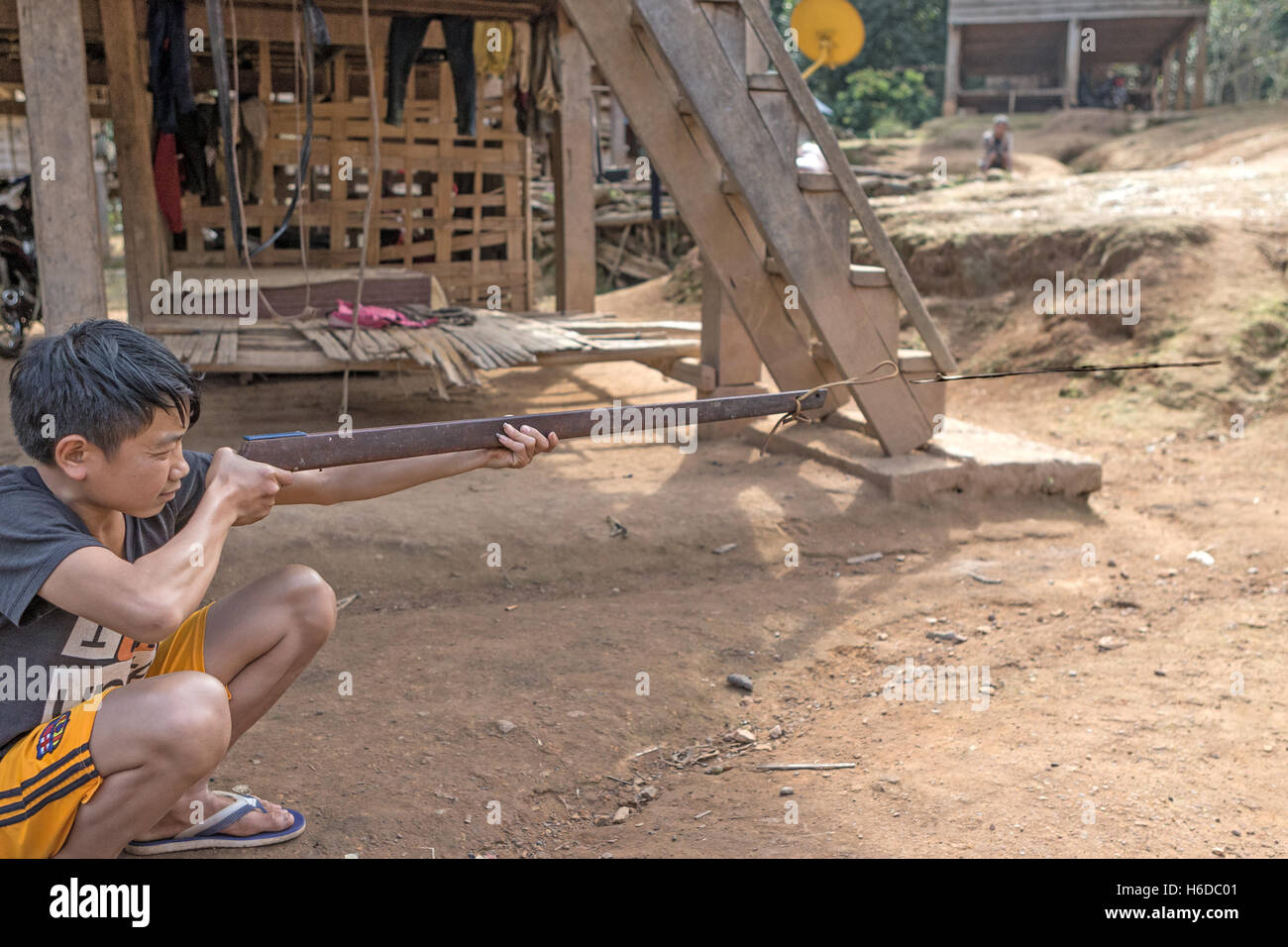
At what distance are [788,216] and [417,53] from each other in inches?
166

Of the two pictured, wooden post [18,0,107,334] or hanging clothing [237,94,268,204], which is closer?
wooden post [18,0,107,334]

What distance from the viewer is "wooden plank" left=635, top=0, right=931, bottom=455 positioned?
4711mm

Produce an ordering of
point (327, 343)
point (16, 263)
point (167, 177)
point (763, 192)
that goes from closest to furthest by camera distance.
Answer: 1. point (763, 192)
2. point (327, 343)
3. point (167, 177)
4. point (16, 263)

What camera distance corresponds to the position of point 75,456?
75.0 inches

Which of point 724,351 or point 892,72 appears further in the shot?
point 892,72

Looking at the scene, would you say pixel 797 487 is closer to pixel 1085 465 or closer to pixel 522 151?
pixel 1085 465

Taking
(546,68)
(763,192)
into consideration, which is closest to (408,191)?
(546,68)

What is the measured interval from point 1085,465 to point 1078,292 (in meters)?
3.46

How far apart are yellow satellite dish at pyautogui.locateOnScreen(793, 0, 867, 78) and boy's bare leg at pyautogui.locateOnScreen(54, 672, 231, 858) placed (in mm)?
9675

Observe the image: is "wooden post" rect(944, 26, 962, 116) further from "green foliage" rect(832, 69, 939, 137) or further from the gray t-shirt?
the gray t-shirt

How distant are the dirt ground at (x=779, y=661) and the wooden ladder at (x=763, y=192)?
628mm

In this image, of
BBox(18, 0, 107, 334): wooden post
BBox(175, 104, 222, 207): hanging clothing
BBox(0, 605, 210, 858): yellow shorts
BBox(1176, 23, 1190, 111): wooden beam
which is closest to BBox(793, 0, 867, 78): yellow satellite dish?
BBox(175, 104, 222, 207): hanging clothing

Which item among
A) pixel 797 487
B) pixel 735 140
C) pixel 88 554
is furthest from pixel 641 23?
pixel 88 554

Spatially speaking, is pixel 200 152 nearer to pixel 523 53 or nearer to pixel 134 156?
pixel 134 156
